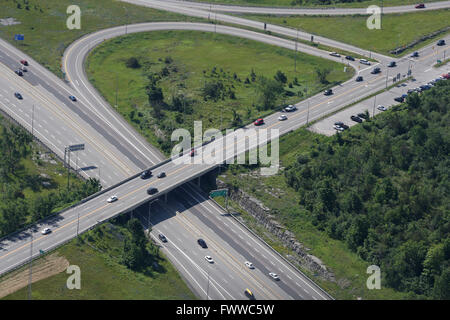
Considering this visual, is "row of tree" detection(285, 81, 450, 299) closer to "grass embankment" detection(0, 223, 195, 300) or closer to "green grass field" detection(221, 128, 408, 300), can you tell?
"green grass field" detection(221, 128, 408, 300)

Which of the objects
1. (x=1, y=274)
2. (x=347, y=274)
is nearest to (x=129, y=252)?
(x=1, y=274)

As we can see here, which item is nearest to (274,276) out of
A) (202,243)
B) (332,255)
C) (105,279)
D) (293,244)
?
(293,244)

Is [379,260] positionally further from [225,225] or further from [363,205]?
[225,225]

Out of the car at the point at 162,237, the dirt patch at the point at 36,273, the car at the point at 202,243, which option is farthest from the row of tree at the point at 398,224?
the dirt patch at the point at 36,273

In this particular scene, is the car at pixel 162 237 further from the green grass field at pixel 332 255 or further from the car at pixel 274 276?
the car at pixel 274 276

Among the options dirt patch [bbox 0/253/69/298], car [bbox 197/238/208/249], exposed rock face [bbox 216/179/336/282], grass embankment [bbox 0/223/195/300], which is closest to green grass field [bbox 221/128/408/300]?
exposed rock face [bbox 216/179/336/282]
